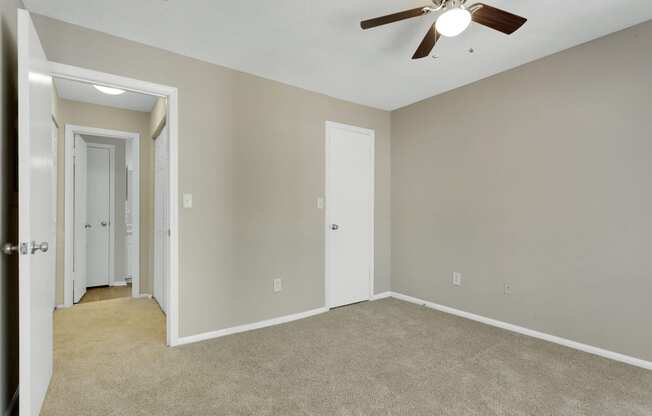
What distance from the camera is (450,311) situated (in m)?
3.48

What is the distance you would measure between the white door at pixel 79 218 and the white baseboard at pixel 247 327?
2.20m

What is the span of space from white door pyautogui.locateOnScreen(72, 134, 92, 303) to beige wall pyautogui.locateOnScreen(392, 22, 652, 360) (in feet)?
13.8

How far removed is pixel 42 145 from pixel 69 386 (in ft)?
4.91

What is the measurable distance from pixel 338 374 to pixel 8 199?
86.0 inches

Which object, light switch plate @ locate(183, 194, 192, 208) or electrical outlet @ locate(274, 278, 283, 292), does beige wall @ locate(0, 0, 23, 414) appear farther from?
electrical outlet @ locate(274, 278, 283, 292)

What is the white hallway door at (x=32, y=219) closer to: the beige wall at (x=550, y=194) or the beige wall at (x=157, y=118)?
the beige wall at (x=157, y=118)

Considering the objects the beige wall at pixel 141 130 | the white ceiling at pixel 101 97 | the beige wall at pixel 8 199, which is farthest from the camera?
the beige wall at pixel 141 130

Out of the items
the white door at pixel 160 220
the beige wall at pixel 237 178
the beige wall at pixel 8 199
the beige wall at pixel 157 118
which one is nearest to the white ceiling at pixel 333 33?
the beige wall at pixel 237 178

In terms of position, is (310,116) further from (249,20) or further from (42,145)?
(42,145)

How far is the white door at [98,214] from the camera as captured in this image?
4.65 metres

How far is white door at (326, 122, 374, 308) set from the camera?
3.66 metres

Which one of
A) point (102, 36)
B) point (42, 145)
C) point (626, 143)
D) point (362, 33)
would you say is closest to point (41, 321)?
point (42, 145)

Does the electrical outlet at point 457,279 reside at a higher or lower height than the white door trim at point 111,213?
lower

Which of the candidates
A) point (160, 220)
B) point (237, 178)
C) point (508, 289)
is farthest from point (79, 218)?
point (508, 289)
